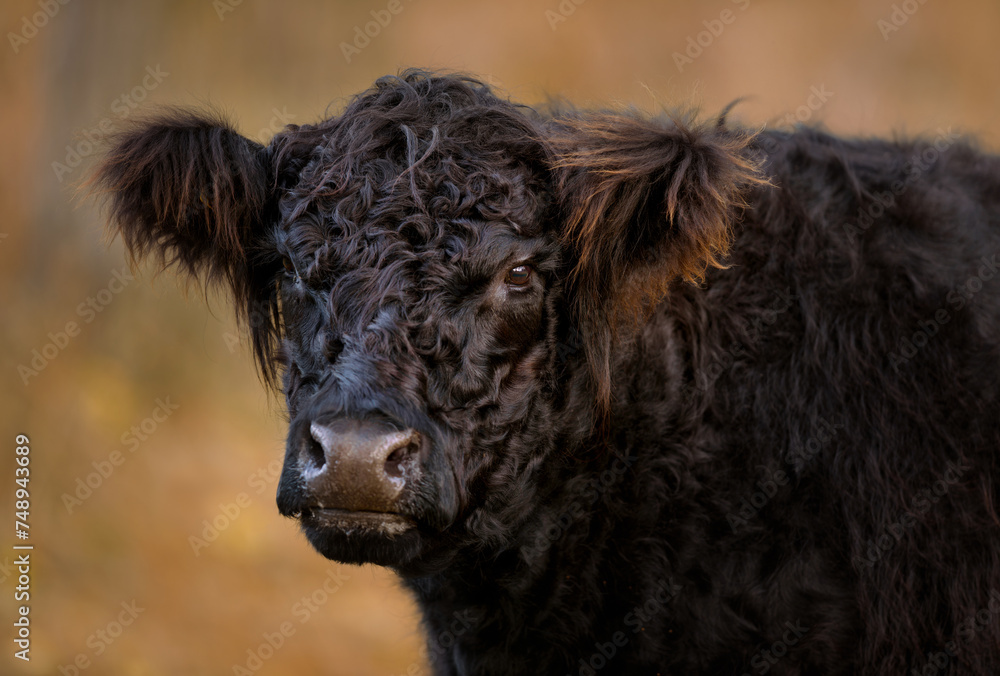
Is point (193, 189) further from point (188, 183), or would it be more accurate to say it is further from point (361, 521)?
point (361, 521)

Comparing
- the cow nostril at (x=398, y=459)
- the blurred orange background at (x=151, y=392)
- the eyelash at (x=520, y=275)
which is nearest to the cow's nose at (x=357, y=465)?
the cow nostril at (x=398, y=459)

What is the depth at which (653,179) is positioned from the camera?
2662 mm

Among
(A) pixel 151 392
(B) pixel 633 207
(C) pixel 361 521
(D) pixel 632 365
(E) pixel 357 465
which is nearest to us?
(E) pixel 357 465

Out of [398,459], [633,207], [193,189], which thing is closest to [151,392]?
[193,189]

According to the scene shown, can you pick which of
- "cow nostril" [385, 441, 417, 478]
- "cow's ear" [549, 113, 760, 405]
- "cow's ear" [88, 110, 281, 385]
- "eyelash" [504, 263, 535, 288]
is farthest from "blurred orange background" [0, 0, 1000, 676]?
"cow nostril" [385, 441, 417, 478]

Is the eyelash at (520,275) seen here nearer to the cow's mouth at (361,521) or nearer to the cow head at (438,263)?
the cow head at (438,263)

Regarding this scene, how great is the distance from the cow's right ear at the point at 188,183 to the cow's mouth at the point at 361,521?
3.89 feet

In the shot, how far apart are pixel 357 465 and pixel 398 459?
132 millimetres

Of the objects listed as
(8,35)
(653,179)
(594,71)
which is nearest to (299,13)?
(8,35)

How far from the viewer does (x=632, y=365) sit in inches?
116

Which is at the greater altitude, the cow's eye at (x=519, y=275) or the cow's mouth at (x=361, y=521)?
the cow's eye at (x=519, y=275)

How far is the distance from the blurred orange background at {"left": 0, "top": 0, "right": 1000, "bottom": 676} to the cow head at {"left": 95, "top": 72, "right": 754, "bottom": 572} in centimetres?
318

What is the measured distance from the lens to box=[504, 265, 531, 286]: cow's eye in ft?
8.83

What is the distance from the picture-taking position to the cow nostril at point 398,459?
228 cm
